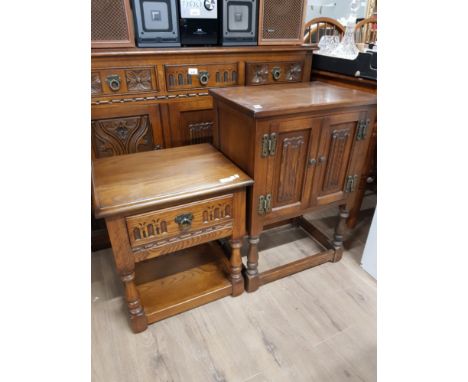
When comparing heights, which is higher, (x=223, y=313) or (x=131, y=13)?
(x=131, y=13)

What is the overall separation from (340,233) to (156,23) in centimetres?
136

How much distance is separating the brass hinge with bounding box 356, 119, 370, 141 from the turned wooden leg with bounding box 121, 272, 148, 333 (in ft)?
3.52

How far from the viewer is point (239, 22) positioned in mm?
1469

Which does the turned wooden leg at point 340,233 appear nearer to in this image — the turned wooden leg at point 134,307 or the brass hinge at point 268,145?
the brass hinge at point 268,145

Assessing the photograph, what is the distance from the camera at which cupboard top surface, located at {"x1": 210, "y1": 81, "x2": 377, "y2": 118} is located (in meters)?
1.05

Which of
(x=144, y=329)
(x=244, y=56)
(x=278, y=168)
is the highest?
(x=244, y=56)

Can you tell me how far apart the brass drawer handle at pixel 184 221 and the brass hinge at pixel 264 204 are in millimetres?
289

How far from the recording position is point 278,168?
3.84ft

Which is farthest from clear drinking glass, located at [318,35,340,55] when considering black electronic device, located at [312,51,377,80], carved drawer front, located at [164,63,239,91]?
carved drawer front, located at [164,63,239,91]

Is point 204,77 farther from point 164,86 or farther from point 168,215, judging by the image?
point 168,215

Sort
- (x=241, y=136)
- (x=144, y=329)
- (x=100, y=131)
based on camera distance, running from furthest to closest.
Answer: (x=100, y=131)
(x=144, y=329)
(x=241, y=136)
